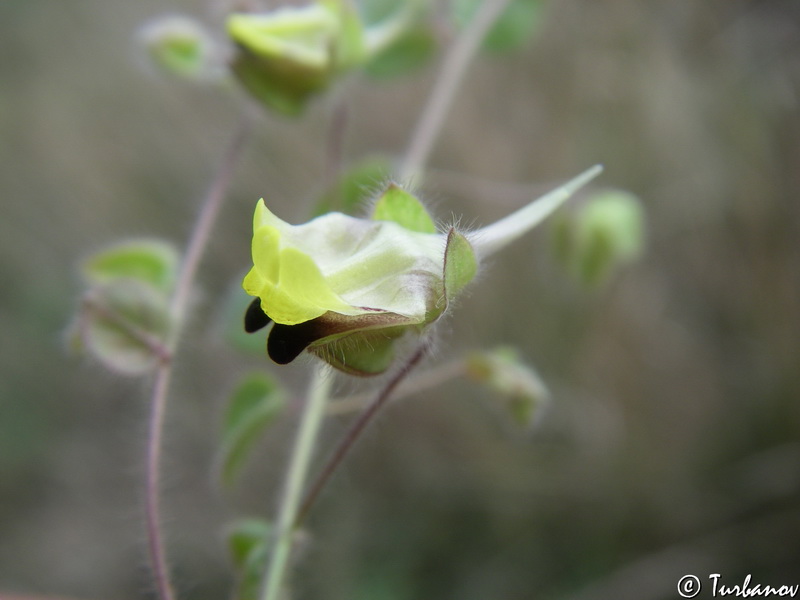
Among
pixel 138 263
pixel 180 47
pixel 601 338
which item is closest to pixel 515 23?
pixel 180 47

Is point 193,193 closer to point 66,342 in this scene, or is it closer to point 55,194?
point 55,194

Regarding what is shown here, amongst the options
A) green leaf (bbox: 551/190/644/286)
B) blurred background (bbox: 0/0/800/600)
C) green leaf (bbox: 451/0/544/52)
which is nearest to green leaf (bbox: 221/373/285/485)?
green leaf (bbox: 551/190/644/286)

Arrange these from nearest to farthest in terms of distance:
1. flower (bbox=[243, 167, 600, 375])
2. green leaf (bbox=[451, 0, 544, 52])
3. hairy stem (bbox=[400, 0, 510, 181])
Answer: flower (bbox=[243, 167, 600, 375])
hairy stem (bbox=[400, 0, 510, 181])
green leaf (bbox=[451, 0, 544, 52])

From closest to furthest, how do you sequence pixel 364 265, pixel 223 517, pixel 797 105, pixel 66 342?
1. pixel 364 265
2. pixel 66 342
3. pixel 797 105
4. pixel 223 517

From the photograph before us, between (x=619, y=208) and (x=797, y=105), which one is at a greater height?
(x=797, y=105)

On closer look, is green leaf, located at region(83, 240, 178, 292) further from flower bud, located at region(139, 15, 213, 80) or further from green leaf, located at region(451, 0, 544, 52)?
green leaf, located at region(451, 0, 544, 52)

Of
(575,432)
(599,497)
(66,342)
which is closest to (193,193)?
(575,432)
